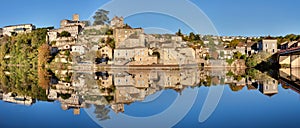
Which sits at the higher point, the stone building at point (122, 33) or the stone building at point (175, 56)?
the stone building at point (122, 33)

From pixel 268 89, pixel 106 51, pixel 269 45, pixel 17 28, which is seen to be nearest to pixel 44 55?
pixel 106 51

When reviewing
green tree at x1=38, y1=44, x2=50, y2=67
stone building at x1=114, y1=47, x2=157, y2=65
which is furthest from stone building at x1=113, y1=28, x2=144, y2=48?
green tree at x1=38, y1=44, x2=50, y2=67

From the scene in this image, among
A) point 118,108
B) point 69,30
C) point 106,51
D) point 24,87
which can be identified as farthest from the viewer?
point 69,30

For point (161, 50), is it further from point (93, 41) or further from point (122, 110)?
point (122, 110)

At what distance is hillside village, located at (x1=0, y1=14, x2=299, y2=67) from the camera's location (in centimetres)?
2531

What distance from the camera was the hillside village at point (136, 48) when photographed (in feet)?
83.0

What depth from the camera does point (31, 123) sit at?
5777 mm

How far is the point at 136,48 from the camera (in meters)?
25.6

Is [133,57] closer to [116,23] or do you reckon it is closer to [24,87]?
[116,23]

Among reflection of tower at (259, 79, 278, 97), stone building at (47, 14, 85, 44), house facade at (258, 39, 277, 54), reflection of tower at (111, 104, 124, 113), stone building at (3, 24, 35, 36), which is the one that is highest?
stone building at (3, 24, 35, 36)

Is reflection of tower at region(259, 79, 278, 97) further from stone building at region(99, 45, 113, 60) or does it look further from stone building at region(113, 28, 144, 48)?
stone building at region(113, 28, 144, 48)

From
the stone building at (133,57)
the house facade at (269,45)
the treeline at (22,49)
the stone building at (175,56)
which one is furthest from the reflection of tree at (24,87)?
the house facade at (269,45)

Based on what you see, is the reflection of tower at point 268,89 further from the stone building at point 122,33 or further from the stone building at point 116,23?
the stone building at point 116,23

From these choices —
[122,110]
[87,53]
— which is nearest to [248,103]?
[122,110]
